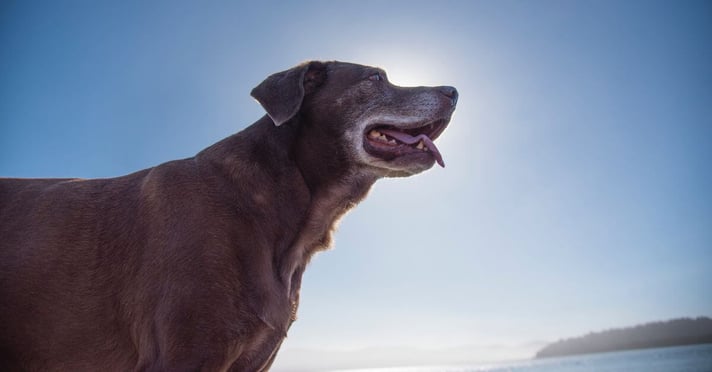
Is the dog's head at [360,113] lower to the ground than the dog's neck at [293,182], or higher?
higher

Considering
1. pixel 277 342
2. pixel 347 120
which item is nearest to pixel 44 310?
pixel 277 342

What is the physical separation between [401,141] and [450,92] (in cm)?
89

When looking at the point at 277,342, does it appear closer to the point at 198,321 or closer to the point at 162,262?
the point at 198,321

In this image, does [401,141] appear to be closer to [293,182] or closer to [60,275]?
[293,182]

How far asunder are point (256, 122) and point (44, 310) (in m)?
2.49

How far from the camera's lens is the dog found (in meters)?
3.37

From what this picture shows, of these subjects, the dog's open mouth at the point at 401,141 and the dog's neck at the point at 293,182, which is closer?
the dog's neck at the point at 293,182

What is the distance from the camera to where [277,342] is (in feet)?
12.4

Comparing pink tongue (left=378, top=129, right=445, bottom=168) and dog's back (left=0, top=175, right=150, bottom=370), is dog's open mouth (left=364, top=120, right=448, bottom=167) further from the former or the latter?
dog's back (left=0, top=175, right=150, bottom=370)

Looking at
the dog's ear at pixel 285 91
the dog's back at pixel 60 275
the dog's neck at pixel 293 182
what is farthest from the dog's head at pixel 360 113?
the dog's back at pixel 60 275

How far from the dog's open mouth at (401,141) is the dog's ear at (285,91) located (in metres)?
0.86

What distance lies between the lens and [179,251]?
3.50 meters

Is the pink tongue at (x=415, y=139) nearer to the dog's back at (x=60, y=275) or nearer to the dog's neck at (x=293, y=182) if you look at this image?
the dog's neck at (x=293, y=182)

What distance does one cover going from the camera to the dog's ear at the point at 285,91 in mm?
4449
